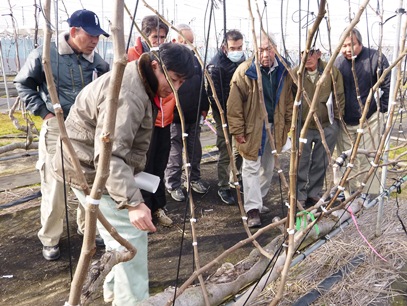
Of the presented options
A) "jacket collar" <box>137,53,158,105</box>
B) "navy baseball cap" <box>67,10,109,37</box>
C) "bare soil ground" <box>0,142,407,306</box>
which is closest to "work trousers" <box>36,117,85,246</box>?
"bare soil ground" <box>0,142,407,306</box>

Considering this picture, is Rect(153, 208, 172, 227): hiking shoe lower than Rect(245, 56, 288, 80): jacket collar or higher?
lower

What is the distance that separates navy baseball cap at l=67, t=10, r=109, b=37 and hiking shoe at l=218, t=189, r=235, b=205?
1.79 meters

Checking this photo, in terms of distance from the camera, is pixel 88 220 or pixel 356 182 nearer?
pixel 88 220

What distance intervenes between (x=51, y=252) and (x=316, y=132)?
2131mm

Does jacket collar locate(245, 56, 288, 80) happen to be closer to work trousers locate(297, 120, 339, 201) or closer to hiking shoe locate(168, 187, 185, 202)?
work trousers locate(297, 120, 339, 201)

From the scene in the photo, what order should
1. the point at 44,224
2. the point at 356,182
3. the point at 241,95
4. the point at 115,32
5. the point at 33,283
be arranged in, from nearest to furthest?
the point at 115,32 < the point at 33,283 < the point at 44,224 < the point at 241,95 < the point at 356,182

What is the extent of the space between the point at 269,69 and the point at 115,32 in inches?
92.6

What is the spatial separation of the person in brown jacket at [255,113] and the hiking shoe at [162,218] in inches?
23.7

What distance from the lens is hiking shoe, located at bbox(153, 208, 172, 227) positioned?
309cm

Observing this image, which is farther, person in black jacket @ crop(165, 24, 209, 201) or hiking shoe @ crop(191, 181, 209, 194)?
hiking shoe @ crop(191, 181, 209, 194)

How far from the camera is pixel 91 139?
5.66ft

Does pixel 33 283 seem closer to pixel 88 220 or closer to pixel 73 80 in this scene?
pixel 73 80

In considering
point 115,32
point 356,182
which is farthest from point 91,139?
point 356,182

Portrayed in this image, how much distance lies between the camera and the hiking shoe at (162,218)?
3094 millimetres
